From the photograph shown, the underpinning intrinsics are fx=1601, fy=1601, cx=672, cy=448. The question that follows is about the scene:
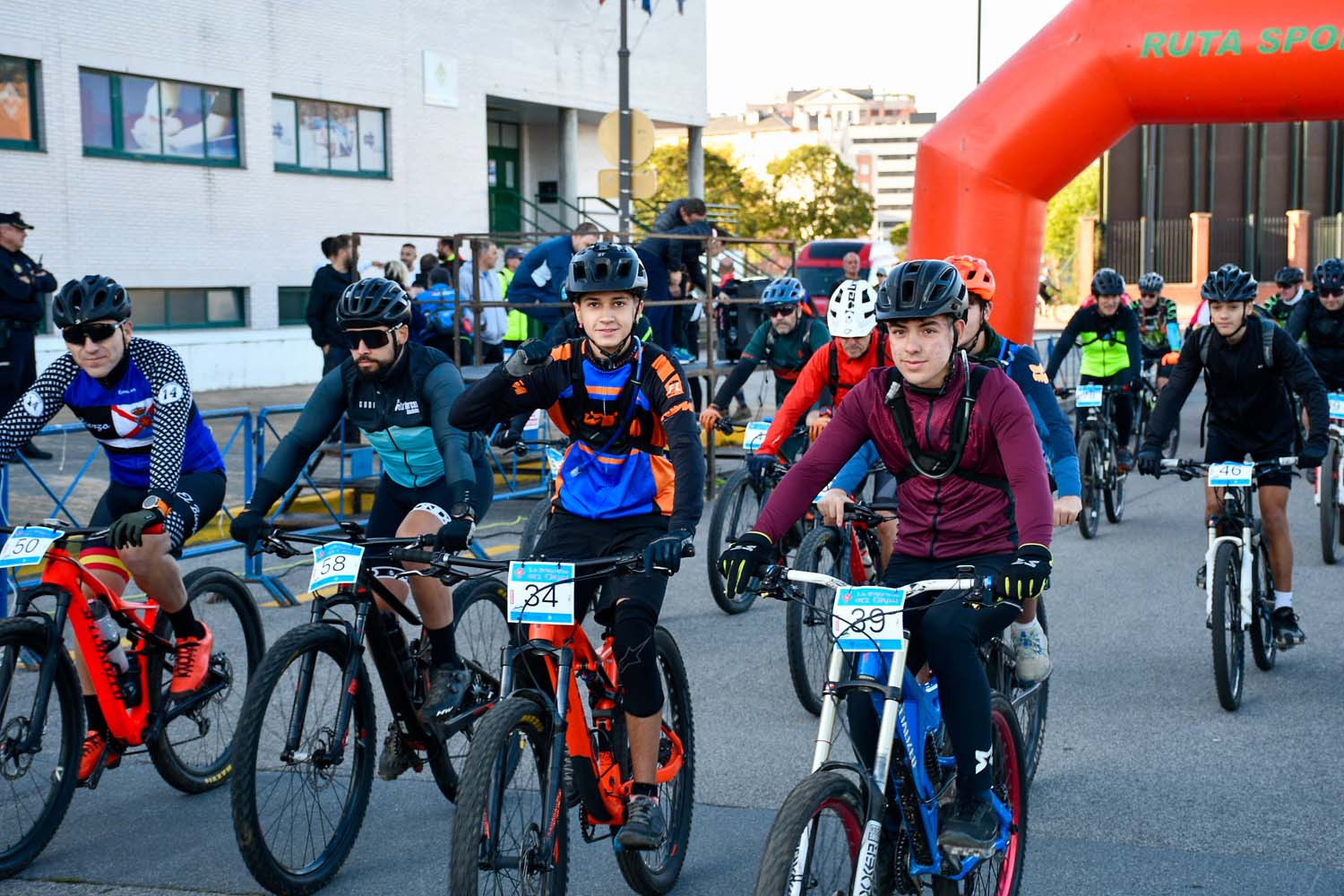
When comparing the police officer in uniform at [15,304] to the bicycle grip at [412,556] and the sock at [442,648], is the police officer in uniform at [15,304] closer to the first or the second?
the sock at [442,648]

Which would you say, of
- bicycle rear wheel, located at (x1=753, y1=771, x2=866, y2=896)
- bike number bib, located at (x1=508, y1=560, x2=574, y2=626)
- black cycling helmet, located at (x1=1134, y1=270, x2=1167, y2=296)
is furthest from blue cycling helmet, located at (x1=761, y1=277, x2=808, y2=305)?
bicycle rear wheel, located at (x1=753, y1=771, x2=866, y2=896)

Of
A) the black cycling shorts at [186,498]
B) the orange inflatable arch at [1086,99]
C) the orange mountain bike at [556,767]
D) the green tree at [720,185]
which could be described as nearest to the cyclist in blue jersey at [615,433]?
the orange mountain bike at [556,767]

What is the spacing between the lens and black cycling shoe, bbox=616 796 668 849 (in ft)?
14.9

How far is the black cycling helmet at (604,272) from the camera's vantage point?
488cm

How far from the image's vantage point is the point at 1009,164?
12531 millimetres

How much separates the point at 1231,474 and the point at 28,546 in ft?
16.7

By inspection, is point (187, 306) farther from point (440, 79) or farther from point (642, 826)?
point (642, 826)

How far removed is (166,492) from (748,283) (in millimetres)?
20687

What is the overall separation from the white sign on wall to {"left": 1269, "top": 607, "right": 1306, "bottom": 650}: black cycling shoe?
24.8 meters

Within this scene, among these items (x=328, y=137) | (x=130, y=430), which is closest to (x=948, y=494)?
(x=130, y=430)

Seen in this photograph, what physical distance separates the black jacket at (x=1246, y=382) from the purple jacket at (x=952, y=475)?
3.47m

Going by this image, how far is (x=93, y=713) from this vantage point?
540cm

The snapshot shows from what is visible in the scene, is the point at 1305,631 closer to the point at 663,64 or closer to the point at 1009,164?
the point at 1009,164

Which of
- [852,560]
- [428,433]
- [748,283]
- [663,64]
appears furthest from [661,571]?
[663,64]
